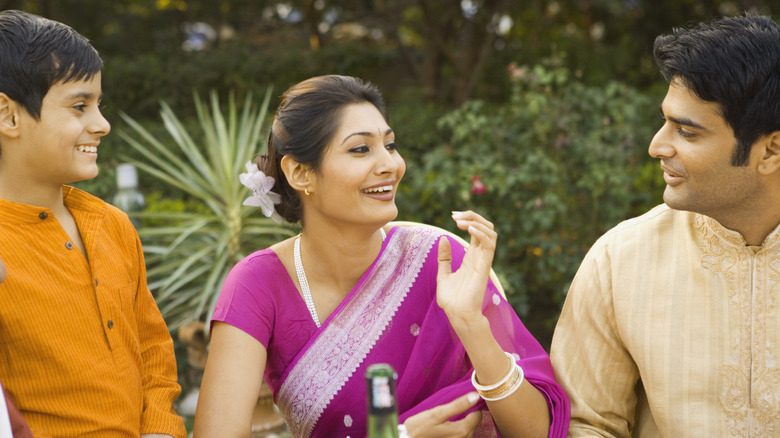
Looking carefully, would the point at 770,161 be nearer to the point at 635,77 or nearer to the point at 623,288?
the point at 623,288

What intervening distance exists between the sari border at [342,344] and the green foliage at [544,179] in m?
2.22

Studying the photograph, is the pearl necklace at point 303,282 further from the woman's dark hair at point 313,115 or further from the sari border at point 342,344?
the woman's dark hair at point 313,115

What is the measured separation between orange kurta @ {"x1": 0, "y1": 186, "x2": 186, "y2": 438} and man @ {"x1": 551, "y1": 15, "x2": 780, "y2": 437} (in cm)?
123

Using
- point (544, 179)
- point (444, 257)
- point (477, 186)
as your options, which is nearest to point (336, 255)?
point (444, 257)

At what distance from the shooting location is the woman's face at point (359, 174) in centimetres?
237

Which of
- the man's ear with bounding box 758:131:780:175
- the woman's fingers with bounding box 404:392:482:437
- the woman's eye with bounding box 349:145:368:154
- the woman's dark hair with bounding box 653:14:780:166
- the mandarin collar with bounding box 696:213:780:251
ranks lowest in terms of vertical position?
the woman's fingers with bounding box 404:392:482:437

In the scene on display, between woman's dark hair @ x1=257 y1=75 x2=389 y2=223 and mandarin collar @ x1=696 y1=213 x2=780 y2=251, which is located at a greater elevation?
woman's dark hair @ x1=257 y1=75 x2=389 y2=223

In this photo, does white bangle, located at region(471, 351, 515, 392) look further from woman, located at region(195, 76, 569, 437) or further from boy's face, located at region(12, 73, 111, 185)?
boy's face, located at region(12, 73, 111, 185)

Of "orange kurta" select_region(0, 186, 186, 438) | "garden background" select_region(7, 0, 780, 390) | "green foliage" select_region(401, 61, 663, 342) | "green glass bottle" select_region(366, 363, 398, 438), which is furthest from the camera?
"green foliage" select_region(401, 61, 663, 342)

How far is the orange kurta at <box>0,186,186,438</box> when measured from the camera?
2.01 meters

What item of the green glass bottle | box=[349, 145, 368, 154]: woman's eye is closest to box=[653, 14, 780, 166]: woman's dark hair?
box=[349, 145, 368, 154]: woman's eye

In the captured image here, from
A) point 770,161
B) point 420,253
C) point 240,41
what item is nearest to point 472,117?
point 420,253

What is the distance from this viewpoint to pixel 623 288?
2.30m

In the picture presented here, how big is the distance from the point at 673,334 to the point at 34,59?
1850mm
